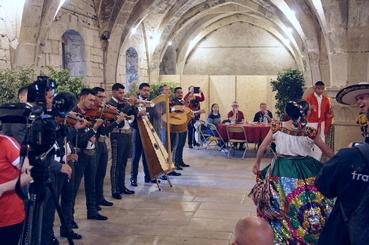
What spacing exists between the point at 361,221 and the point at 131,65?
462 inches

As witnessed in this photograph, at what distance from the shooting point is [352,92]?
10.2 ft

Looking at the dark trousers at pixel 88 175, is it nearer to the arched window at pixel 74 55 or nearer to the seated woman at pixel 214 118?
the arched window at pixel 74 55

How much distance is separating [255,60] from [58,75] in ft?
41.2

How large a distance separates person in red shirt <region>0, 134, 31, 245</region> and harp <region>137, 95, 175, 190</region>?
3.46 meters

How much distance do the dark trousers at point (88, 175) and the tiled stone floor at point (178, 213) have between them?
0.20 metres

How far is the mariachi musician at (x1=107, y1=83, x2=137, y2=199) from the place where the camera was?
5.74 m

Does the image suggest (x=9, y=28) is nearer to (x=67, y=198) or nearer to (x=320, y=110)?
(x=67, y=198)

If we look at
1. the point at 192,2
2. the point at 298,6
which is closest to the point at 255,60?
the point at 192,2

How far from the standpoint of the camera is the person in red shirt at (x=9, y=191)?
2.50m

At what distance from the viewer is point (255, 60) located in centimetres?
1842

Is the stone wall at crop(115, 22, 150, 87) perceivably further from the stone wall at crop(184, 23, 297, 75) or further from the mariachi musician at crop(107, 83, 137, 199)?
the mariachi musician at crop(107, 83, 137, 199)

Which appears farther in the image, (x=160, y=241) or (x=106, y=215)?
(x=106, y=215)

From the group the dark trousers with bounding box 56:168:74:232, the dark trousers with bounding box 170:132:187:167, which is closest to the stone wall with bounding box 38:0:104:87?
the dark trousers with bounding box 170:132:187:167

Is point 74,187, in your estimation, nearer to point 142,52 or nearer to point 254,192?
point 254,192
